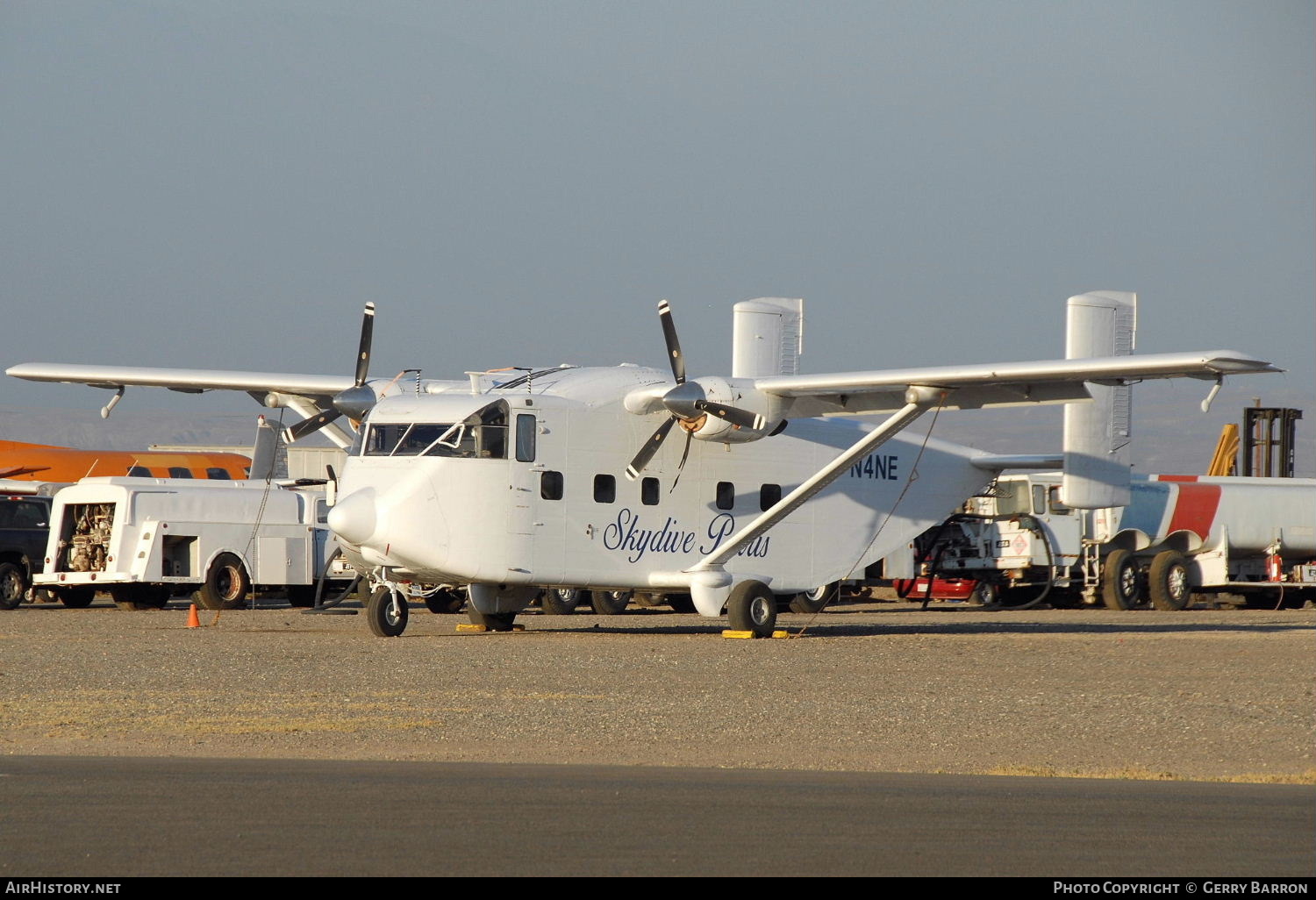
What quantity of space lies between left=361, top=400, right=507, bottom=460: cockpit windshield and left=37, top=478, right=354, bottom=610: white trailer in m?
9.58

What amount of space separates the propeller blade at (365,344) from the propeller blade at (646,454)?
14.4ft

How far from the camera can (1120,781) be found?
10.1m

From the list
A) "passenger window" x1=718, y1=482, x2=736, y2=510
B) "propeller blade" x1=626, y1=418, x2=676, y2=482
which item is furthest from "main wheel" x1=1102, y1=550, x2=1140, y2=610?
"propeller blade" x1=626, y1=418, x2=676, y2=482

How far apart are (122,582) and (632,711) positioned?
19110 mm

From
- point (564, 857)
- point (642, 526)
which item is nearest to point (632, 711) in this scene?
point (564, 857)

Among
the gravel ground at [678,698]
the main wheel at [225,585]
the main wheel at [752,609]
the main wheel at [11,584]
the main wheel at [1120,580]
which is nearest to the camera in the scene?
the gravel ground at [678,698]

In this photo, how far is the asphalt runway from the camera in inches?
269

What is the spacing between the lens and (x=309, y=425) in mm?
25078

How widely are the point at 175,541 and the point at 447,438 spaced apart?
11581 mm

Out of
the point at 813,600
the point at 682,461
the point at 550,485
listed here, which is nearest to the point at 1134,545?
the point at 813,600

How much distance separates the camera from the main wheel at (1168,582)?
3616cm

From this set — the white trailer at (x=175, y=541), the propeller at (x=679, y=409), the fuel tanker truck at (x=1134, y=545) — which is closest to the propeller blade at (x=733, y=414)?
the propeller at (x=679, y=409)

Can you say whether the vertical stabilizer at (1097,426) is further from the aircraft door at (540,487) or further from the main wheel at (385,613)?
the main wheel at (385,613)

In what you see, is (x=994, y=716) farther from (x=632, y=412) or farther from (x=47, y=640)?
(x=47, y=640)
